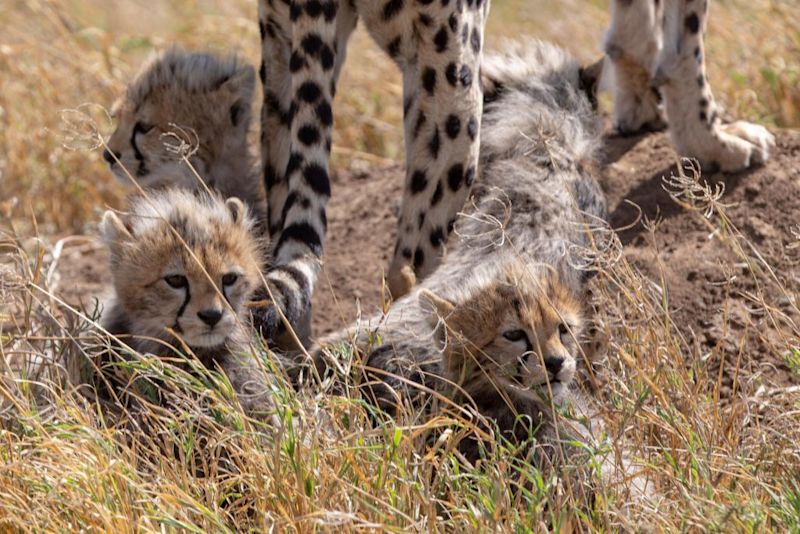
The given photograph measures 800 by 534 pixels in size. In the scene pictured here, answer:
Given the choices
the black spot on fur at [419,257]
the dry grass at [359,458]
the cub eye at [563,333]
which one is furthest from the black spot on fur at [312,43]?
the cub eye at [563,333]

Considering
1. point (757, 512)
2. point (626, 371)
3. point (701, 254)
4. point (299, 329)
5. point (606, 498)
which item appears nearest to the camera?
point (757, 512)

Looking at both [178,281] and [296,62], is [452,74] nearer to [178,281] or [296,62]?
[296,62]

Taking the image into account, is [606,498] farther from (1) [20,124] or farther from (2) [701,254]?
(1) [20,124]

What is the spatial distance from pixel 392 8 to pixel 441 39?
16 centimetres

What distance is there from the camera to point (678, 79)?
3.95 metres

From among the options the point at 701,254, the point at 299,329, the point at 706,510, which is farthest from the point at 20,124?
the point at 706,510

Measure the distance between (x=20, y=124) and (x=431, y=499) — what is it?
3738mm

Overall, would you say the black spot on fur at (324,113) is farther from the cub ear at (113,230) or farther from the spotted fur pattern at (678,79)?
the spotted fur pattern at (678,79)

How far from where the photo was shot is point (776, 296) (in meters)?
3.29

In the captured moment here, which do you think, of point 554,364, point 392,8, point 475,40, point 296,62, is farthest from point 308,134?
point 554,364

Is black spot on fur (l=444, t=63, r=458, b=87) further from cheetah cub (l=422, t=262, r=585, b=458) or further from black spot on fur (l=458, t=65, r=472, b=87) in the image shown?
cheetah cub (l=422, t=262, r=585, b=458)

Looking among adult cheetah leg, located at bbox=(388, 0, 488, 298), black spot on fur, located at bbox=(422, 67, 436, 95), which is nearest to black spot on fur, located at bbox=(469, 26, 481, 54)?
adult cheetah leg, located at bbox=(388, 0, 488, 298)

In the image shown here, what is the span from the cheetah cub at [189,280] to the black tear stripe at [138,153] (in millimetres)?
790

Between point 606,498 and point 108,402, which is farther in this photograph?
point 108,402
